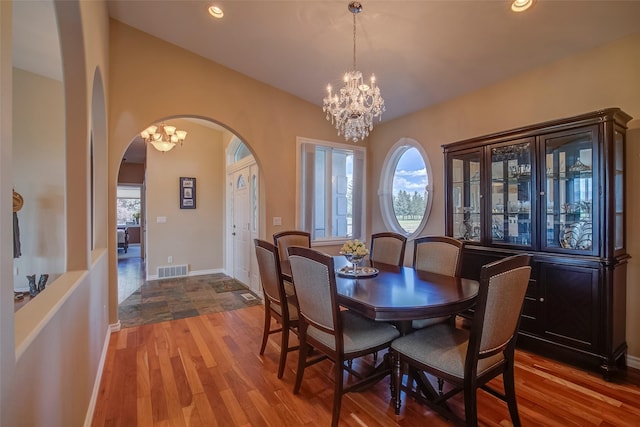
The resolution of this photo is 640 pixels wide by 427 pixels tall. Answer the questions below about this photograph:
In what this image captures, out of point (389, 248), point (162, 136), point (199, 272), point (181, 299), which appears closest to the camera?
point (389, 248)

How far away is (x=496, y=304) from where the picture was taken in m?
1.62

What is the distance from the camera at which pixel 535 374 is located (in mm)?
2521

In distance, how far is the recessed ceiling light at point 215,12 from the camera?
292 centimetres

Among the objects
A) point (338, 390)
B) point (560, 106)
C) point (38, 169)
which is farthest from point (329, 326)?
point (38, 169)

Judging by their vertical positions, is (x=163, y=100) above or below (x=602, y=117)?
above

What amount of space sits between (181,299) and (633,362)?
5.21 metres

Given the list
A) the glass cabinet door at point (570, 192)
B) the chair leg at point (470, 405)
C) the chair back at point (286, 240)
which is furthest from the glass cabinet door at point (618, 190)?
the chair back at point (286, 240)

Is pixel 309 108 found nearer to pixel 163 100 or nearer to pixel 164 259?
pixel 163 100

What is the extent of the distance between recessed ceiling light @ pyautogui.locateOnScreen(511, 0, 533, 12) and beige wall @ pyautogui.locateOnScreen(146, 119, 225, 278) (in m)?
5.60

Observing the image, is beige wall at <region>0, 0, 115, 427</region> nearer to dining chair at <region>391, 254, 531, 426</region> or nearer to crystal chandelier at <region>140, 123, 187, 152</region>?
dining chair at <region>391, 254, 531, 426</region>

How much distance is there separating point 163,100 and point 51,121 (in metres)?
1.74

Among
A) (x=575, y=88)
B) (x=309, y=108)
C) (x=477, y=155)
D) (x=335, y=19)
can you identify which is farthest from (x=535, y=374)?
(x=309, y=108)

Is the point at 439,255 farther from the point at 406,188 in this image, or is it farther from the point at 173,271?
the point at 173,271

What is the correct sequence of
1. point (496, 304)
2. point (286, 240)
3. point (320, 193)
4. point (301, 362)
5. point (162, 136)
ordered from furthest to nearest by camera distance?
point (162, 136), point (320, 193), point (286, 240), point (301, 362), point (496, 304)
